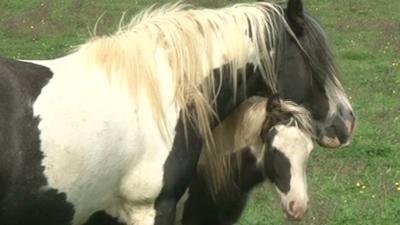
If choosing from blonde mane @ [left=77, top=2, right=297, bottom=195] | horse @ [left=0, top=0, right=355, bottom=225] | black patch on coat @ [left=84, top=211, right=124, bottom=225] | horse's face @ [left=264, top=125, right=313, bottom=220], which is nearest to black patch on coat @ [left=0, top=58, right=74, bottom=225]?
horse @ [left=0, top=0, right=355, bottom=225]

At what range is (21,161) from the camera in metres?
3.86

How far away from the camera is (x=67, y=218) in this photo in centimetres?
408

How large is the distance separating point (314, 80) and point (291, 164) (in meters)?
0.61

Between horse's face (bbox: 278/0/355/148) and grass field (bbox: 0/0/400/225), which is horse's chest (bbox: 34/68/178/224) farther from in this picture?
grass field (bbox: 0/0/400/225)

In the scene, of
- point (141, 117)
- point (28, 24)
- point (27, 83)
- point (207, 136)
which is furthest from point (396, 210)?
point (28, 24)

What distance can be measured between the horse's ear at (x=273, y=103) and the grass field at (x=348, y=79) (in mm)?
647

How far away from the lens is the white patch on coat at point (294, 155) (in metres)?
4.68

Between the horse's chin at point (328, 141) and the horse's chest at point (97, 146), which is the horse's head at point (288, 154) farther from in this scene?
the horse's chest at point (97, 146)

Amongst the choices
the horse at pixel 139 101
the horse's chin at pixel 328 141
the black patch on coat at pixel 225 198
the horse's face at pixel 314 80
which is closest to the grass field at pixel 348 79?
the black patch on coat at pixel 225 198

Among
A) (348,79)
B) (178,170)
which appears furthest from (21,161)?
(348,79)

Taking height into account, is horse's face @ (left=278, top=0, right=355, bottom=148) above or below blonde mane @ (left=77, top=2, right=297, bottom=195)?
below

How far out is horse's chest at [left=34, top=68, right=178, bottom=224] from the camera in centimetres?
393

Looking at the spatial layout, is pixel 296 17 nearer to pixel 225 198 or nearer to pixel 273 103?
pixel 273 103

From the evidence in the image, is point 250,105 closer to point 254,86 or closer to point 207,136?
point 254,86
